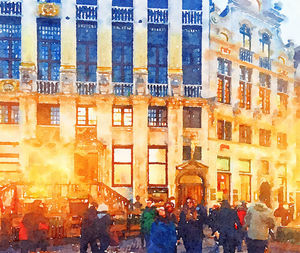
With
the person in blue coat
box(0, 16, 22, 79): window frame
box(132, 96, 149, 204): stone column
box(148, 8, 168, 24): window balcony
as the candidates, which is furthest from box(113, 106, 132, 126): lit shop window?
the person in blue coat

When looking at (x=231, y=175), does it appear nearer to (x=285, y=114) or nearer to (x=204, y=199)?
(x=204, y=199)

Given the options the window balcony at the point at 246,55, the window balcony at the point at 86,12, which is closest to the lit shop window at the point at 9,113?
the window balcony at the point at 86,12

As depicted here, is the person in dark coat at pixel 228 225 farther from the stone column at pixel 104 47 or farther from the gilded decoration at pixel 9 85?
the gilded decoration at pixel 9 85

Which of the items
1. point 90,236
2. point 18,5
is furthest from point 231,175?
point 90,236

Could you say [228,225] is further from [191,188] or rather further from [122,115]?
[122,115]

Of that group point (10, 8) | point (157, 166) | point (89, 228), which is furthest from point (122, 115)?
point (89, 228)

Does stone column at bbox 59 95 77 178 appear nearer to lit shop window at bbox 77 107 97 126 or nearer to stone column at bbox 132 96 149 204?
lit shop window at bbox 77 107 97 126

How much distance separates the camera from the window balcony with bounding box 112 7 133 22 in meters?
27.2

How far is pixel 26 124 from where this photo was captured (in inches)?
1014

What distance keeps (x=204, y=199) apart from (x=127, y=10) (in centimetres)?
1079

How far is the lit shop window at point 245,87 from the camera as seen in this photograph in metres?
30.5

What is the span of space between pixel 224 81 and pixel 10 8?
12.2 metres

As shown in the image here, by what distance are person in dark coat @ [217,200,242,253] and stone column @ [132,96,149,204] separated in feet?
43.2

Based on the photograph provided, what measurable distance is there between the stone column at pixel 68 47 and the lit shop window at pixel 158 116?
417 centimetres
